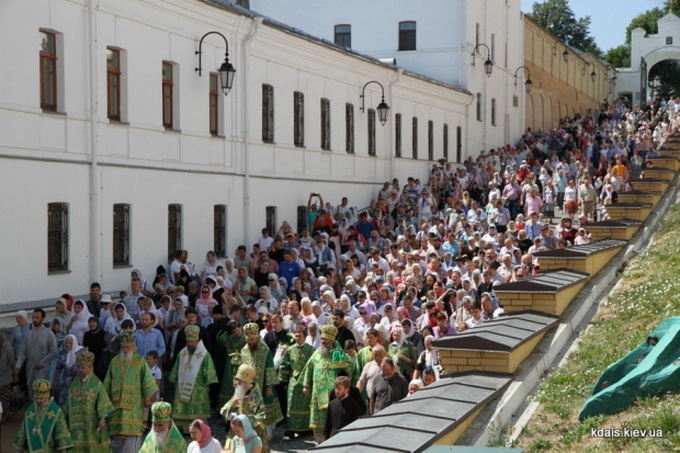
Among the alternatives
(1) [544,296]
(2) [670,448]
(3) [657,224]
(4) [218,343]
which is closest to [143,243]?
(4) [218,343]

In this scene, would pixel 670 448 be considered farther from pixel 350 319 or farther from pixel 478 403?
pixel 350 319

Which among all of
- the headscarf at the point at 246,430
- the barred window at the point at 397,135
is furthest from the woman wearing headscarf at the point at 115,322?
the barred window at the point at 397,135

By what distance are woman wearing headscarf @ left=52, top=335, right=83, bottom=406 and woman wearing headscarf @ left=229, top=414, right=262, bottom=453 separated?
4.57 metres

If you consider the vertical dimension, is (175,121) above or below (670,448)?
above

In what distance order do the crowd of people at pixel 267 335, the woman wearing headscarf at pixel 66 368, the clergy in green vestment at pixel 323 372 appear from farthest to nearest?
→ the woman wearing headscarf at pixel 66 368, the clergy in green vestment at pixel 323 372, the crowd of people at pixel 267 335

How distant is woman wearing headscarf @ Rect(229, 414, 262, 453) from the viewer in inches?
465

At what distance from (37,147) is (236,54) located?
7.93 m

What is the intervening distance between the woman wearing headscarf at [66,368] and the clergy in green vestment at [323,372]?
3.17 metres

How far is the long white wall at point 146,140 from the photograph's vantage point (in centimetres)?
1936

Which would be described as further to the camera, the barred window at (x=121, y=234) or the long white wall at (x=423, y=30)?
the long white wall at (x=423, y=30)

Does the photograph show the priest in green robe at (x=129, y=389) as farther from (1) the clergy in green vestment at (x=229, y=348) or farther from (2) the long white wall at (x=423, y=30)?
(2) the long white wall at (x=423, y=30)

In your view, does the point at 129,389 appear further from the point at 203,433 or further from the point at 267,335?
the point at 203,433

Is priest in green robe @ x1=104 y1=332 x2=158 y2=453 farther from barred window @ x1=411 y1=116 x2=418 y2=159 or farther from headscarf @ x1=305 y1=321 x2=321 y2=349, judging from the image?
barred window @ x1=411 y1=116 x2=418 y2=159

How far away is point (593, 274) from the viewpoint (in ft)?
50.3
